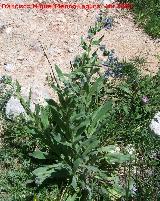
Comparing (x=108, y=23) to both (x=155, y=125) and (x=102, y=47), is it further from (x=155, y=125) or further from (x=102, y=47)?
(x=155, y=125)

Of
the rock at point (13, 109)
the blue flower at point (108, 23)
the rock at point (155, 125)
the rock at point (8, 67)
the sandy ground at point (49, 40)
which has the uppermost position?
the blue flower at point (108, 23)

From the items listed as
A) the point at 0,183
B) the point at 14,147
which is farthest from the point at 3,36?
the point at 0,183

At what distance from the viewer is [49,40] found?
6.67 metres

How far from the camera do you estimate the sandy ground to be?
6.28 metres

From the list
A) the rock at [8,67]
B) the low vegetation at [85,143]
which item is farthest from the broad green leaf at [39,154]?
the rock at [8,67]

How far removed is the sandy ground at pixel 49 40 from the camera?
6281 mm

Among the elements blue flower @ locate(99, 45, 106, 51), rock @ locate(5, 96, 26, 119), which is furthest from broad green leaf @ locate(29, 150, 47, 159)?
blue flower @ locate(99, 45, 106, 51)

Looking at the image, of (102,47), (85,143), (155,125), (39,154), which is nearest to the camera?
(85,143)

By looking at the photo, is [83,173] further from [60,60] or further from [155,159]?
[60,60]

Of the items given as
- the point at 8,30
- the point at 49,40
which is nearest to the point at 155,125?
the point at 49,40

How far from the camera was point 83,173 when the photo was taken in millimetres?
4762

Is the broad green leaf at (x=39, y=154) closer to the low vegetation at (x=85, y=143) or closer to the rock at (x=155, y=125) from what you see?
the low vegetation at (x=85, y=143)

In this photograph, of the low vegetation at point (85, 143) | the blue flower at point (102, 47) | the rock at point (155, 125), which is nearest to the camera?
the low vegetation at point (85, 143)

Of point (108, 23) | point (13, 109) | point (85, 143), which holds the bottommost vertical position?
point (13, 109)
